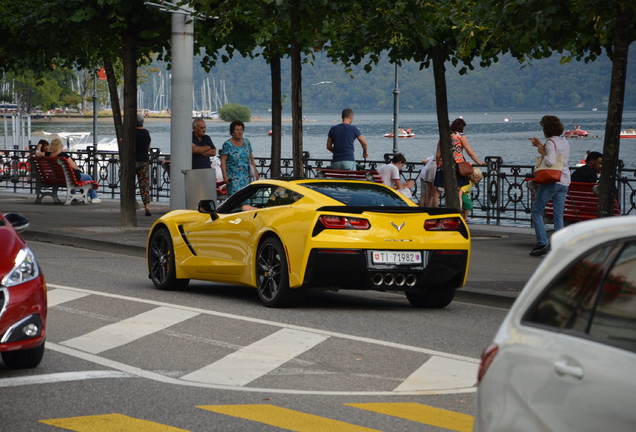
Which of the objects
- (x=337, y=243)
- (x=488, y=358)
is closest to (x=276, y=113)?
(x=337, y=243)

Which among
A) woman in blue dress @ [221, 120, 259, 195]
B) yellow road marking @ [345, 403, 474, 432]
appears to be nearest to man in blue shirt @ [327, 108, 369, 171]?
woman in blue dress @ [221, 120, 259, 195]

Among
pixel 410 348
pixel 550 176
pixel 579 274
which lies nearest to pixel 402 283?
pixel 410 348

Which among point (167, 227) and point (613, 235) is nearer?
point (613, 235)

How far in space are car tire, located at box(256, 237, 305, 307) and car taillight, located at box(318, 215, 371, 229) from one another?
0.52 metres

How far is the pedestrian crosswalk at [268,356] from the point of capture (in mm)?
8320

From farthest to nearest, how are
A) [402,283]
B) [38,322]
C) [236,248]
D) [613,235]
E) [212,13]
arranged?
[212,13]
[236,248]
[402,283]
[38,322]
[613,235]

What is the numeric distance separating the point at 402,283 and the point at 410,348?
2.01m

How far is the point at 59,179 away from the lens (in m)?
28.8

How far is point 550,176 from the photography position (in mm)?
16750

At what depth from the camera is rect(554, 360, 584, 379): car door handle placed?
3.88 meters

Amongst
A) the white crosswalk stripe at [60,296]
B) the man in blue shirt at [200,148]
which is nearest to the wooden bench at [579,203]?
the man in blue shirt at [200,148]

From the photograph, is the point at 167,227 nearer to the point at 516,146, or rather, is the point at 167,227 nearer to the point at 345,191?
the point at 345,191

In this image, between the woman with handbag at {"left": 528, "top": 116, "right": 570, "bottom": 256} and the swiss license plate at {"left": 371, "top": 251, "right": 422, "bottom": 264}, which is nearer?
the swiss license plate at {"left": 371, "top": 251, "right": 422, "bottom": 264}

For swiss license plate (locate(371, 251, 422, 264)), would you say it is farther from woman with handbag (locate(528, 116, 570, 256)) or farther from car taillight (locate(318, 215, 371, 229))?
woman with handbag (locate(528, 116, 570, 256))
